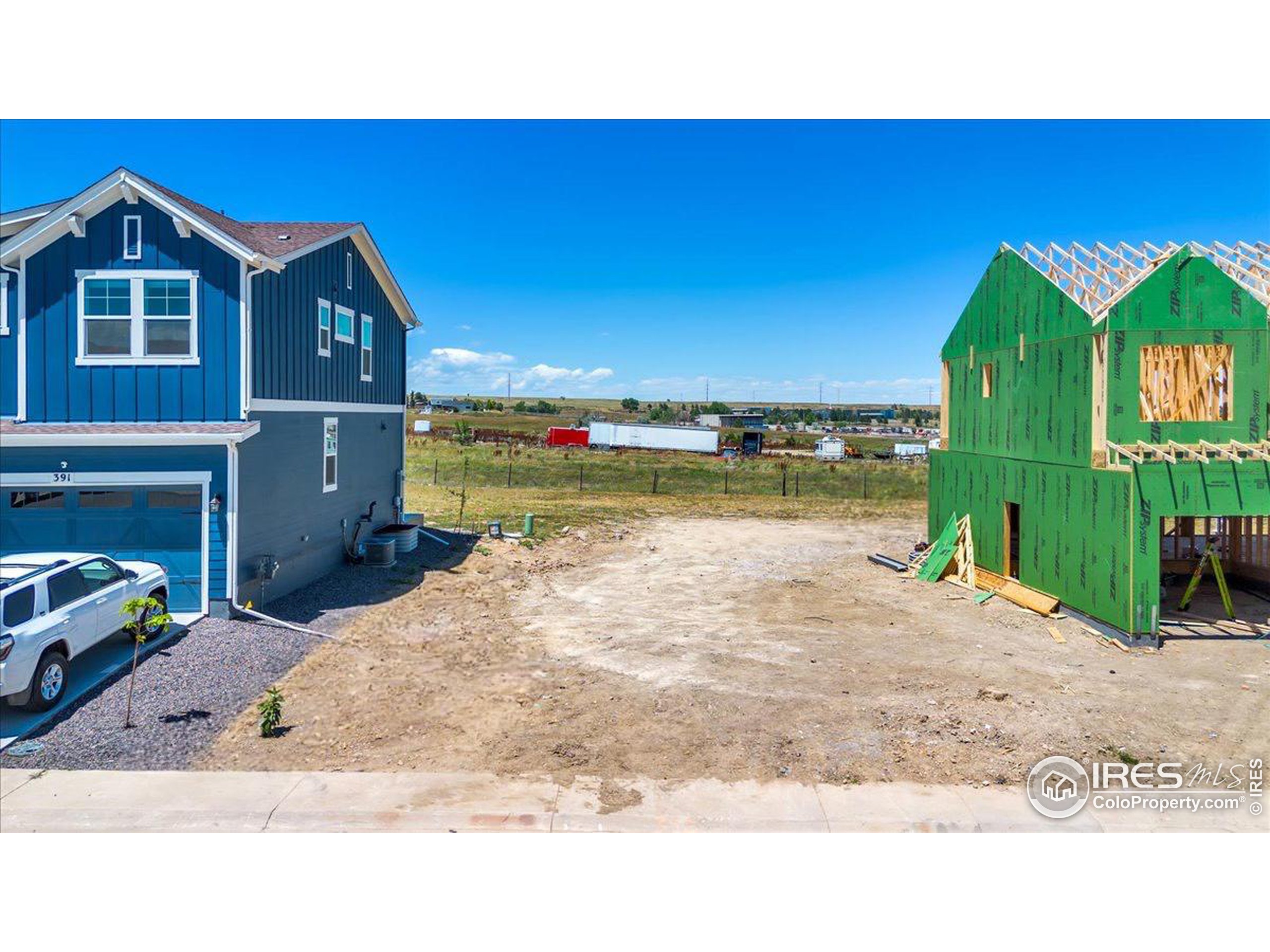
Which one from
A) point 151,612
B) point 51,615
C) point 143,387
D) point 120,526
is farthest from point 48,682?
point 143,387

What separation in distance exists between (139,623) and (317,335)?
286 inches

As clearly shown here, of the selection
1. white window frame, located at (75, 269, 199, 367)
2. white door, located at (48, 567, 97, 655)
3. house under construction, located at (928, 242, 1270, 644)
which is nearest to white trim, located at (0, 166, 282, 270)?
white window frame, located at (75, 269, 199, 367)

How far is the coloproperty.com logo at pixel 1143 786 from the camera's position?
7.35 m

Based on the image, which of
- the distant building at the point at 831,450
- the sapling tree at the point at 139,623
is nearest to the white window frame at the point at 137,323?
the sapling tree at the point at 139,623

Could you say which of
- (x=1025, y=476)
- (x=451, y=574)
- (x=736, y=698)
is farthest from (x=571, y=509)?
(x=736, y=698)

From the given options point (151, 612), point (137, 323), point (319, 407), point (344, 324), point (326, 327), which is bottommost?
point (151, 612)

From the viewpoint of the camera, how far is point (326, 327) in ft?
51.8

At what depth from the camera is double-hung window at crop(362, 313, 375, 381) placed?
1802 centimetres

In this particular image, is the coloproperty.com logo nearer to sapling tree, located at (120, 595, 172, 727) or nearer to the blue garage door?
sapling tree, located at (120, 595, 172, 727)

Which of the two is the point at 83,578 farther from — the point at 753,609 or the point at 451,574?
the point at 753,609

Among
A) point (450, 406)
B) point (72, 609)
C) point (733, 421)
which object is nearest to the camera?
point (72, 609)

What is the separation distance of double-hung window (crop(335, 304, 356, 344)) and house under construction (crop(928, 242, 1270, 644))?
1452 centimetres

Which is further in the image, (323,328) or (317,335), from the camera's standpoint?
(323,328)

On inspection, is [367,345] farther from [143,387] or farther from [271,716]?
[271,716]
